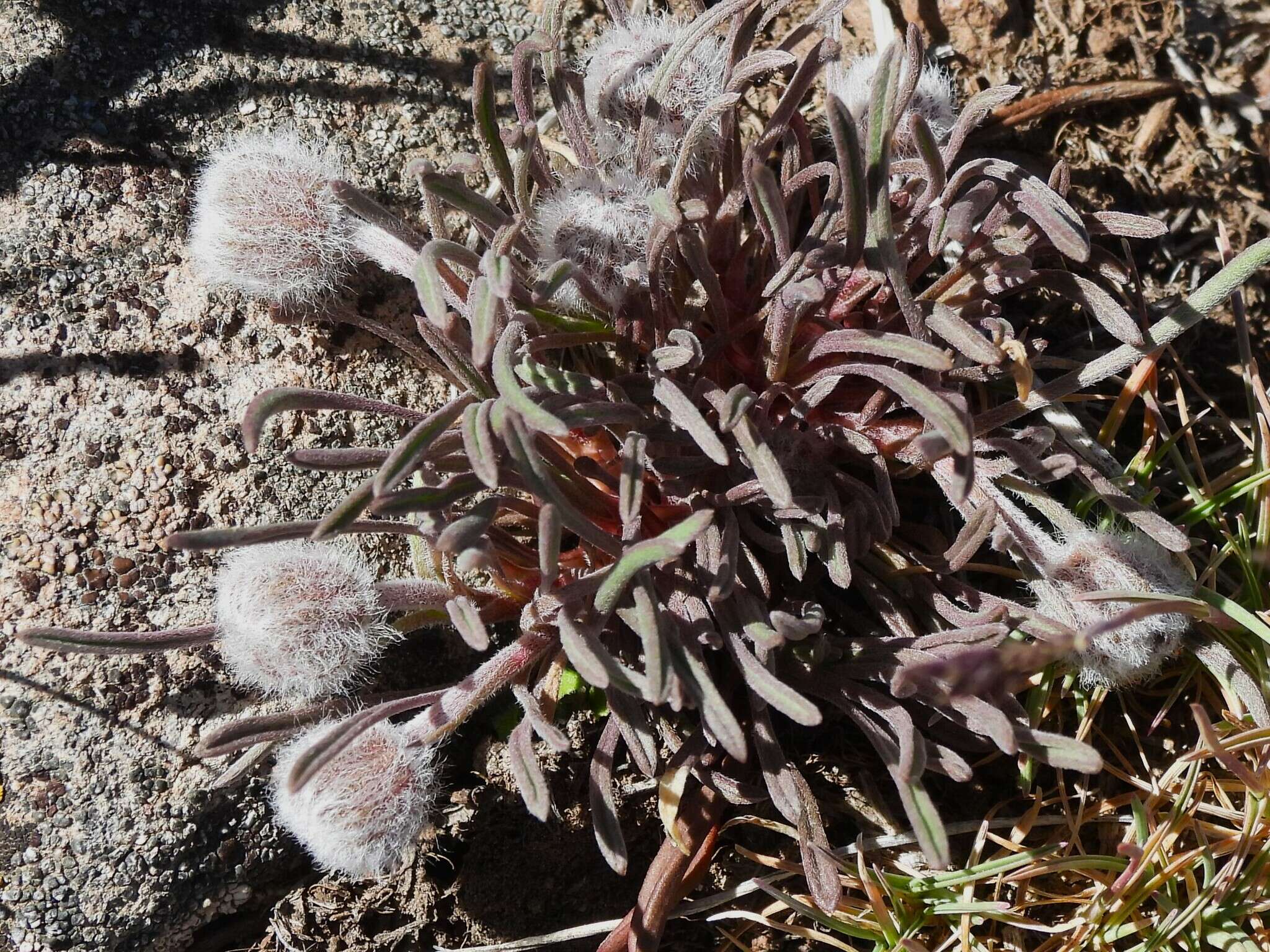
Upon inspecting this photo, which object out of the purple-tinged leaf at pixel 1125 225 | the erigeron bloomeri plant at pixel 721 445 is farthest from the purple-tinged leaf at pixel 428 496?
the purple-tinged leaf at pixel 1125 225

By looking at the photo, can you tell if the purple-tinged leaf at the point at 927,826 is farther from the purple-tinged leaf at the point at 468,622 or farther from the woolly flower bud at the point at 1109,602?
the purple-tinged leaf at the point at 468,622

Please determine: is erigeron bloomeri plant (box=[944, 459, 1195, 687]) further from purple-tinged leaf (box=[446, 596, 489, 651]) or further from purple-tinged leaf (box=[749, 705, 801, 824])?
purple-tinged leaf (box=[446, 596, 489, 651])

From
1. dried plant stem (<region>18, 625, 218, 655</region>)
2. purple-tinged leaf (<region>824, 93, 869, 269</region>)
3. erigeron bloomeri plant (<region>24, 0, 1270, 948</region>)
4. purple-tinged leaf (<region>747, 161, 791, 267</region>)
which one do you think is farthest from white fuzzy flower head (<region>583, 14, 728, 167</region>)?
dried plant stem (<region>18, 625, 218, 655</region>)

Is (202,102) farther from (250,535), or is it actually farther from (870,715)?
(870,715)

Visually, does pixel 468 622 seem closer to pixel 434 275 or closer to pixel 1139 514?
pixel 434 275

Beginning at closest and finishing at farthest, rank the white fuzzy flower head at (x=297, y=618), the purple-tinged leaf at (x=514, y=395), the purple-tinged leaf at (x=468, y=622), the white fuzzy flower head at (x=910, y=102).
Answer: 1. the purple-tinged leaf at (x=514, y=395)
2. the purple-tinged leaf at (x=468, y=622)
3. the white fuzzy flower head at (x=297, y=618)
4. the white fuzzy flower head at (x=910, y=102)

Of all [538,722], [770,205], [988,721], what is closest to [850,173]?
[770,205]
